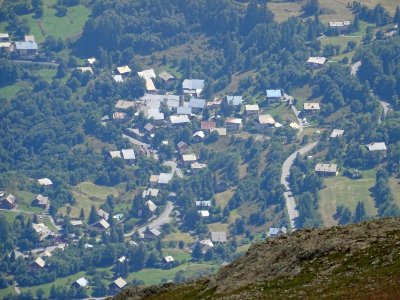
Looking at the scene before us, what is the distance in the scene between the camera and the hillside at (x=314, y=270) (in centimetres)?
4194

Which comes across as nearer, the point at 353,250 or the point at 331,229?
the point at 353,250

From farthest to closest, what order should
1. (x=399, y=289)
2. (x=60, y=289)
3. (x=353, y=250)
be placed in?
1. (x=60, y=289)
2. (x=353, y=250)
3. (x=399, y=289)

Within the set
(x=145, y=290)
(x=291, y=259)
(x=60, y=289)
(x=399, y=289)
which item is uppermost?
(x=399, y=289)

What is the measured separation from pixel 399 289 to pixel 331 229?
10.3 meters

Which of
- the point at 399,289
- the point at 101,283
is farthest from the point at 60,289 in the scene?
the point at 399,289

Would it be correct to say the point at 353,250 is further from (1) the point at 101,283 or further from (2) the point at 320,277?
(1) the point at 101,283

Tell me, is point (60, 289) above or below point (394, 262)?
below

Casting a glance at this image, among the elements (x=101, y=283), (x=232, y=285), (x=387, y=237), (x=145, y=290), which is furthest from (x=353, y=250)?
(x=101, y=283)

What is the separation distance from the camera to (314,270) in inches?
1772

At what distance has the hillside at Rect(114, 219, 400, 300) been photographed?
1651 inches

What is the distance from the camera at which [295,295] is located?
139 feet

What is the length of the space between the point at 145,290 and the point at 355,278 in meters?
10.6

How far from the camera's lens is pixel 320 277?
43.9 m

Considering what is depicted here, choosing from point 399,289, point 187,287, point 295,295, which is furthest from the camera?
point 187,287
